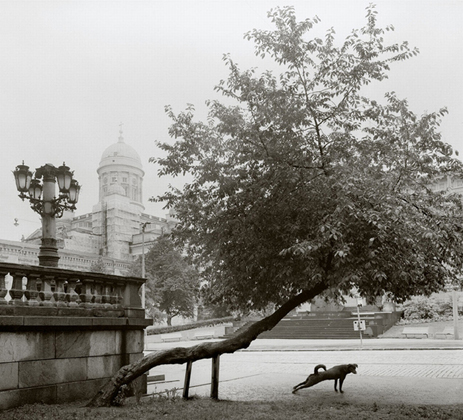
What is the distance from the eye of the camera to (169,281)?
56.6m

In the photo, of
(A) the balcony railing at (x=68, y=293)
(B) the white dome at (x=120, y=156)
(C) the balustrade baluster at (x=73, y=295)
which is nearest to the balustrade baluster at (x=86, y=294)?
(A) the balcony railing at (x=68, y=293)

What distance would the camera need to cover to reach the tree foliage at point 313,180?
10859 millimetres

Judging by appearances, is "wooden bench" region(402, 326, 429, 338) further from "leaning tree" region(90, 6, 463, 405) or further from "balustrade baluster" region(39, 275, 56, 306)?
"balustrade baluster" region(39, 275, 56, 306)

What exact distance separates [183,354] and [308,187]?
13.0ft

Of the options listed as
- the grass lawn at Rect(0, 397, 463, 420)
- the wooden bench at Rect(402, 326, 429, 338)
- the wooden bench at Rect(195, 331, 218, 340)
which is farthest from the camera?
the wooden bench at Rect(195, 331, 218, 340)

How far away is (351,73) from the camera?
12023mm

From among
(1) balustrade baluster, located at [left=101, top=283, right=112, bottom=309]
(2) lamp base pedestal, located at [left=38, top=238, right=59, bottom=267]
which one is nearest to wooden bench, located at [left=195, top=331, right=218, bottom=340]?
(2) lamp base pedestal, located at [left=38, top=238, right=59, bottom=267]

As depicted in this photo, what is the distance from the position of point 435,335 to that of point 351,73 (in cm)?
2722

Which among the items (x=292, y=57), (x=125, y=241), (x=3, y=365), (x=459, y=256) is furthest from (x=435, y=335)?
(x=125, y=241)

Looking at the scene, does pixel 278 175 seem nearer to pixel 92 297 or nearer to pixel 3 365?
pixel 92 297

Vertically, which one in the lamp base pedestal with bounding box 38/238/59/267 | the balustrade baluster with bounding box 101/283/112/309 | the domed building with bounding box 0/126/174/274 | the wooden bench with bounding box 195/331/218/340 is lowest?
the wooden bench with bounding box 195/331/218/340

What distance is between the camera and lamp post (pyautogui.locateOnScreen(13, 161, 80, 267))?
47.2 feet

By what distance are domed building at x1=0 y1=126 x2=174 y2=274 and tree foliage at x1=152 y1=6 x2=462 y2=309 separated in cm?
6082

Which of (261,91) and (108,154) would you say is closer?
(261,91)
